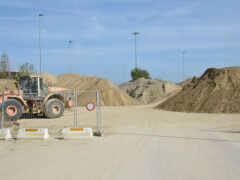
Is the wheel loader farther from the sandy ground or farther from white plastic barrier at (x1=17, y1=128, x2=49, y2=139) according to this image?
the sandy ground

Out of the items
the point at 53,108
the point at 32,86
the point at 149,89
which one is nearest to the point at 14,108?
the point at 32,86

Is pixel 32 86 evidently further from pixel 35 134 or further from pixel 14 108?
pixel 35 134

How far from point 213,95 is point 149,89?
33.8 meters

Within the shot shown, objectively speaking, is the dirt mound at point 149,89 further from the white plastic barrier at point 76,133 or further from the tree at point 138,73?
the white plastic barrier at point 76,133

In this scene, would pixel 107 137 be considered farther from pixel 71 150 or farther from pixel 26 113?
pixel 26 113

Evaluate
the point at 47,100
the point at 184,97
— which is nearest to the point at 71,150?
the point at 47,100

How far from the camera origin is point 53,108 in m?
21.2

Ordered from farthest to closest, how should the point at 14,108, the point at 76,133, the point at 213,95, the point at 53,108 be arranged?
the point at 213,95 < the point at 53,108 < the point at 14,108 < the point at 76,133

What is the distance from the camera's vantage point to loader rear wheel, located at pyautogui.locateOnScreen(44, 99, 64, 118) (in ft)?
68.1

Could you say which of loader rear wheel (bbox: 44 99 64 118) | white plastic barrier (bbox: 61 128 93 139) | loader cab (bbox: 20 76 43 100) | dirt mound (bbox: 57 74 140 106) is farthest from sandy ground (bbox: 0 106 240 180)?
dirt mound (bbox: 57 74 140 106)

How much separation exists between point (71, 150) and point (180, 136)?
548 cm

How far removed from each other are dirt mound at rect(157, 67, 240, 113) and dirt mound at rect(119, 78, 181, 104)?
24.4m

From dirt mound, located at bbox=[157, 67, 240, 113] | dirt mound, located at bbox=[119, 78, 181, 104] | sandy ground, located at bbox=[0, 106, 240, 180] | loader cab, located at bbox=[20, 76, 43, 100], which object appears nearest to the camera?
sandy ground, located at bbox=[0, 106, 240, 180]

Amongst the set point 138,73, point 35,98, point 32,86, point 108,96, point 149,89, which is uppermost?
point 138,73
